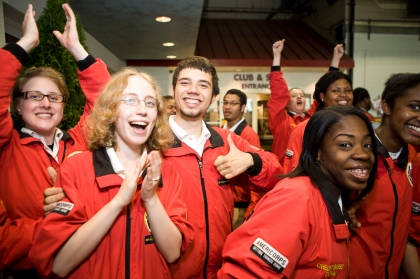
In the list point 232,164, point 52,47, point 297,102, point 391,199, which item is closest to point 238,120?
point 297,102

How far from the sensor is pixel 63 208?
1283mm

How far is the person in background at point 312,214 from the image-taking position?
1.16 meters

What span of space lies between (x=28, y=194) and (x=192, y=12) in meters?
3.62

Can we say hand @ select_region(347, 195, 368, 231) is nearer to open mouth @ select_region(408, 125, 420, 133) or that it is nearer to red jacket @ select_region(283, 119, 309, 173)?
open mouth @ select_region(408, 125, 420, 133)

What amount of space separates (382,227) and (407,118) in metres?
0.74

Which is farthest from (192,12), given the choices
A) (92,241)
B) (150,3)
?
(92,241)

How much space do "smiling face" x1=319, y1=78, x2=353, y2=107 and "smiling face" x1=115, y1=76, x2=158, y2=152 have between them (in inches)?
80.4

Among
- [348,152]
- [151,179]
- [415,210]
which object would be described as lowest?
[415,210]

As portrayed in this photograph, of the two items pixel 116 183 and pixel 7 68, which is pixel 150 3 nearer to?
pixel 7 68

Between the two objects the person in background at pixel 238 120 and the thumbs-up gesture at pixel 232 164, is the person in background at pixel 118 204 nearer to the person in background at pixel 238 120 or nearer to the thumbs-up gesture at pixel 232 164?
the thumbs-up gesture at pixel 232 164

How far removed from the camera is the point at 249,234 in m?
1.21

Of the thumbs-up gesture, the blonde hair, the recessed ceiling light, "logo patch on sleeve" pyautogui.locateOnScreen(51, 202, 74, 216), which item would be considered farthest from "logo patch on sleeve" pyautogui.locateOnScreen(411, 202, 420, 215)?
the recessed ceiling light

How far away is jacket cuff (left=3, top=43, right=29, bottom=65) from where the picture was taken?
164 centimetres

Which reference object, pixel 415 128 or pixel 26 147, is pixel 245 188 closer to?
pixel 415 128
